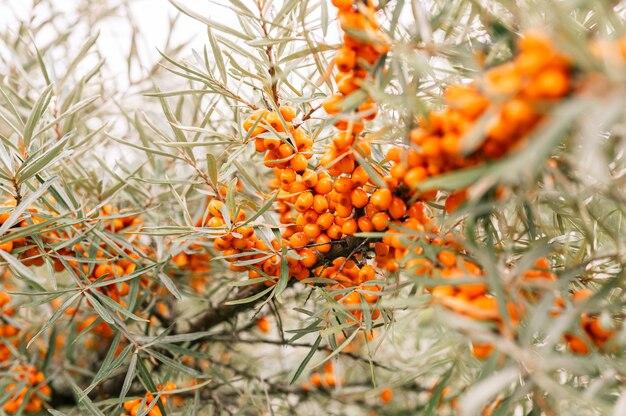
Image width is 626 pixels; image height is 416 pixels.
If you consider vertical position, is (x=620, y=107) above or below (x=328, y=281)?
above

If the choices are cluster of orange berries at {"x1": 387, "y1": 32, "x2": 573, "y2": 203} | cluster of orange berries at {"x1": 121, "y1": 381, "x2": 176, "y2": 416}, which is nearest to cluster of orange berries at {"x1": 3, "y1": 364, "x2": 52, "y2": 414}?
cluster of orange berries at {"x1": 121, "y1": 381, "x2": 176, "y2": 416}

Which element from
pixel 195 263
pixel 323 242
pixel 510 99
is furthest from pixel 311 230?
pixel 195 263

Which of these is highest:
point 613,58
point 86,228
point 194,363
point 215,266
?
point 613,58

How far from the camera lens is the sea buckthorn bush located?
0.42m

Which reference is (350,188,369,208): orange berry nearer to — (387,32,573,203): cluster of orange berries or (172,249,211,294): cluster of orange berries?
(387,32,573,203): cluster of orange berries

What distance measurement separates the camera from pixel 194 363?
4.34 ft

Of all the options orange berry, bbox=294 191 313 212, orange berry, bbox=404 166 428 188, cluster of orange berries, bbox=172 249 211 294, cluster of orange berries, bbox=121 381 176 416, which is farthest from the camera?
cluster of orange berries, bbox=172 249 211 294

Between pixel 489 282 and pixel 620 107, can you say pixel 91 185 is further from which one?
pixel 620 107

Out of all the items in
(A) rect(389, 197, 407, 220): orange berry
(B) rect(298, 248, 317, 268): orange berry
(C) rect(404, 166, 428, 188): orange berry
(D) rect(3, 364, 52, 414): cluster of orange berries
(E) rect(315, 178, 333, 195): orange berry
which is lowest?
(D) rect(3, 364, 52, 414): cluster of orange berries

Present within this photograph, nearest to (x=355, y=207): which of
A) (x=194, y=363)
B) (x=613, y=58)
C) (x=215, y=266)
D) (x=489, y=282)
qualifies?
(x=489, y=282)

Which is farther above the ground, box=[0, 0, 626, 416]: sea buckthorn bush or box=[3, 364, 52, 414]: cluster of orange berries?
box=[0, 0, 626, 416]: sea buckthorn bush

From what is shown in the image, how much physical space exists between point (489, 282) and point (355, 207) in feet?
1.07

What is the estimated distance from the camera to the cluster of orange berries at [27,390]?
1.14 m

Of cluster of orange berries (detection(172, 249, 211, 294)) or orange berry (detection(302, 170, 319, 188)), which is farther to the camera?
cluster of orange berries (detection(172, 249, 211, 294))
